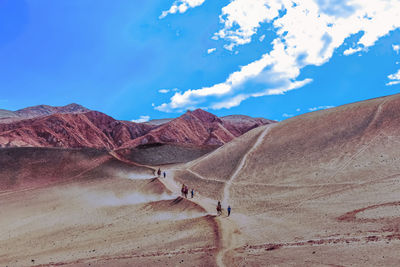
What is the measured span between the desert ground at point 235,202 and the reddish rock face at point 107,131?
3621cm

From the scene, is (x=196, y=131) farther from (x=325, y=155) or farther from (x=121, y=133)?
(x=325, y=155)

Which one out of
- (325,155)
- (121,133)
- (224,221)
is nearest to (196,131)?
(121,133)

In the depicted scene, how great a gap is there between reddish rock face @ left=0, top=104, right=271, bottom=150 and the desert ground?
36.2 metres

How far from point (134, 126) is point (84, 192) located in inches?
4091

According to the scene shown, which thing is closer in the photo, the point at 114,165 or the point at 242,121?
the point at 114,165

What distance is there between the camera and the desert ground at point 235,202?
49.3ft

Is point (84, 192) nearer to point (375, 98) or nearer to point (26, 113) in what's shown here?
point (375, 98)

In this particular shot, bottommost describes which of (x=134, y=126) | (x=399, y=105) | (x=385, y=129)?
(x=385, y=129)

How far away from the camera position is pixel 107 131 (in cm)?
13975

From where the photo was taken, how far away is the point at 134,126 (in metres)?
144

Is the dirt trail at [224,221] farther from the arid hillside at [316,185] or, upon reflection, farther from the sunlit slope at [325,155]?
the sunlit slope at [325,155]

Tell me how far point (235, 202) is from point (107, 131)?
392 feet

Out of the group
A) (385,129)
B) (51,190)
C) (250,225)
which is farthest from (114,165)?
(385,129)

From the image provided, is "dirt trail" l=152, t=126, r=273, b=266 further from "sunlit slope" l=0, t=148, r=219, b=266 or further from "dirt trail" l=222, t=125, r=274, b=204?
"sunlit slope" l=0, t=148, r=219, b=266
